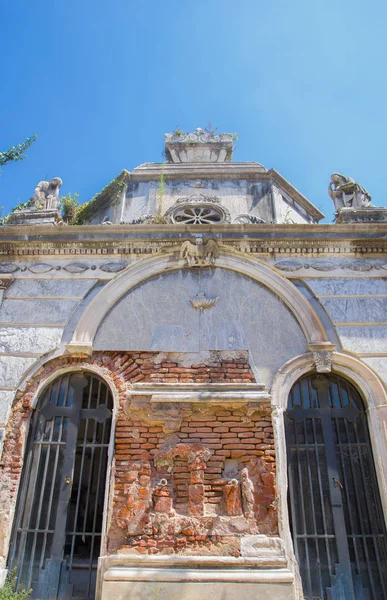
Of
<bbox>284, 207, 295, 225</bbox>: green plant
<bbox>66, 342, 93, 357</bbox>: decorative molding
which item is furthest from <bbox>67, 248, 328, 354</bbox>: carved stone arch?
<bbox>284, 207, 295, 225</bbox>: green plant

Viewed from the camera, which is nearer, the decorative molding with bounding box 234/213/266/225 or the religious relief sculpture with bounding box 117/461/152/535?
the religious relief sculpture with bounding box 117/461/152/535

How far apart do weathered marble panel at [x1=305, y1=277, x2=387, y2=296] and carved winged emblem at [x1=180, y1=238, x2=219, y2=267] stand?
62.3 inches

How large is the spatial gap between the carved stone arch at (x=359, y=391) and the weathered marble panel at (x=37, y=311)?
11.2 ft

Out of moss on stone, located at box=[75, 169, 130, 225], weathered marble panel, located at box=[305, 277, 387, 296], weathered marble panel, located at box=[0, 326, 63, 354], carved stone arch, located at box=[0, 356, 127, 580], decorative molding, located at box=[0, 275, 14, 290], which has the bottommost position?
carved stone arch, located at box=[0, 356, 127, 580]

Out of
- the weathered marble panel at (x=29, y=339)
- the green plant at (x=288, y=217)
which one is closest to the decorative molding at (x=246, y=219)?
the green plant at (x=288, y=217)

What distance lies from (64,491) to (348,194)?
6898 mm

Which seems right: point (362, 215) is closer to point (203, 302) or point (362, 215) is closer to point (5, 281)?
point (203, 302)

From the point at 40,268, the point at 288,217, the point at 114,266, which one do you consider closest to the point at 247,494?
the point at 114,266

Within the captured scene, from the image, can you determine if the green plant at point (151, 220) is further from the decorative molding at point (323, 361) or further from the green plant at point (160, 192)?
the decorative molding at point (323, 361)

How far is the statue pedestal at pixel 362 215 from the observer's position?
846cm

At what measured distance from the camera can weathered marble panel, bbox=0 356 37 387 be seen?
715cm

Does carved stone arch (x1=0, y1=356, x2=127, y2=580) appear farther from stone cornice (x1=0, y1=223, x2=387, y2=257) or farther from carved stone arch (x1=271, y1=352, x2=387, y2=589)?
carved stone arch (x1=271, y1=352, x2=387, y2=589)

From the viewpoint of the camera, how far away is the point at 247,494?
6227mm

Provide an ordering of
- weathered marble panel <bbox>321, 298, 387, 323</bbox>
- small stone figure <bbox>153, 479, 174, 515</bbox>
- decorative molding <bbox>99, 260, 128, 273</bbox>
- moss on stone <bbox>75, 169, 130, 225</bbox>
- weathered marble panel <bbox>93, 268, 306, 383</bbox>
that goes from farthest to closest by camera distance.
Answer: moss on stone <bbox>75, 169, 130, 225</bbox>, decorative molding <bbox>99, 260, 128, 273</bbox>, weathered marble panel <bbox>321, 298, 387, 323</bbox>, weathered marble panel <bbox>93, 268, 306, 383</bbox>, small stone figure <bbox>153, 479, 174, 515</bbox>
